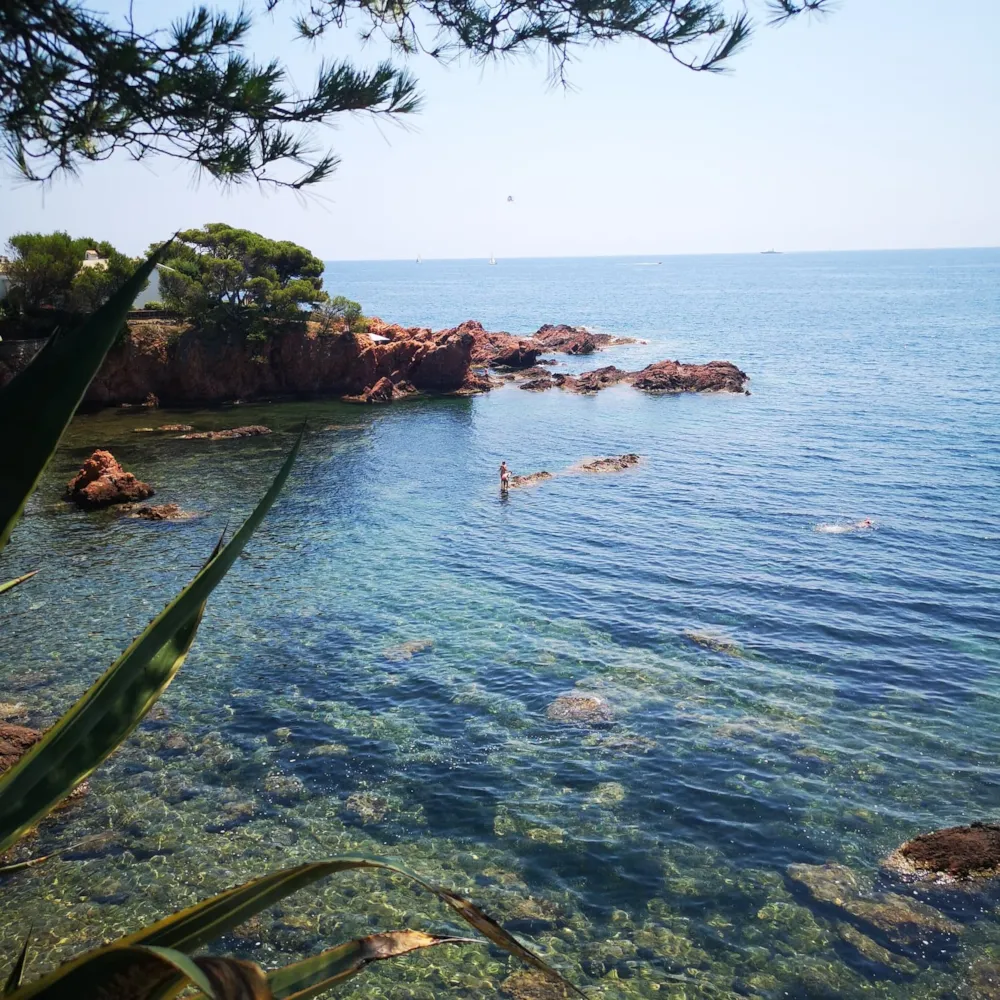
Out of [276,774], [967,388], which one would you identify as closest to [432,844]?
[276,774]

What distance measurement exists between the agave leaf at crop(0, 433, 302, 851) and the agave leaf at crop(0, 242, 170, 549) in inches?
19.3

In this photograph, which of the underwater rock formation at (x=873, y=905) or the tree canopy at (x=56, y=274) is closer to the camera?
the underwater rock formation at (x=873, y=905)

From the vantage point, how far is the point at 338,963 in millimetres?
2363

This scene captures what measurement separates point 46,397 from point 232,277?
51919mm

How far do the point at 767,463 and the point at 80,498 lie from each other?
89.3 feet

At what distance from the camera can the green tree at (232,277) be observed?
49156 mm

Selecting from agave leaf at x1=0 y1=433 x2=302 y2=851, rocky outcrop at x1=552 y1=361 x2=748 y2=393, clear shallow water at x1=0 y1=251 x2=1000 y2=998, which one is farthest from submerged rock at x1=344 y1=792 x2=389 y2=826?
rocky outcrop at x1=552 y1=361 x2=748 y2=393

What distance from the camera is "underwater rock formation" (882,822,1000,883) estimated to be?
11.8 meters

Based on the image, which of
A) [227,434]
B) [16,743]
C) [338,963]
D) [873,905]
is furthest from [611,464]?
A: [338,963]

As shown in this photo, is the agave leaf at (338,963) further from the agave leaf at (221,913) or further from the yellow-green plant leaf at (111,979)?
the yellow-green plant leaf at (111,979)

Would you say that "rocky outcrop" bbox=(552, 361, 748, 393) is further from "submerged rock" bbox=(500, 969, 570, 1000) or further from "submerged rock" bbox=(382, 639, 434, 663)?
"submerged rock" bbox=(500, 969, 570, 1000)

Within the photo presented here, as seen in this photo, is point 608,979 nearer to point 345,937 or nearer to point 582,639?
point 345,937

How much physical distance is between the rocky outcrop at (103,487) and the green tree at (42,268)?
1795 cm

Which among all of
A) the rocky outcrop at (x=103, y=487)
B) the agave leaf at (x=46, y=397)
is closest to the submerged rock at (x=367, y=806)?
the agave leaf at (x=46, y=397)
